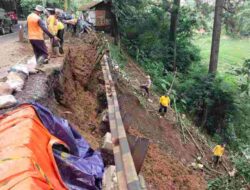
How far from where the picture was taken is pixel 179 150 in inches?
466

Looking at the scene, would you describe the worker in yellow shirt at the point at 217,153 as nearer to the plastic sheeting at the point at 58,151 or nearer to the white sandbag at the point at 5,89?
the white sandbag at the point at 5,89

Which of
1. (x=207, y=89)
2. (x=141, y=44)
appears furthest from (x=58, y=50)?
(x=141, y=44)

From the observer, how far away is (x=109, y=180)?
4023mm

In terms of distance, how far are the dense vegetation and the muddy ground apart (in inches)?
66.2

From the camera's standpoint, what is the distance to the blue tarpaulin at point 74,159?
12.3 ft

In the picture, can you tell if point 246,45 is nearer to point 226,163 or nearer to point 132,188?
point 226,163

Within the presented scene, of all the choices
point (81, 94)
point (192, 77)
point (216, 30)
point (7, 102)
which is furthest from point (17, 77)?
point (192, 77)

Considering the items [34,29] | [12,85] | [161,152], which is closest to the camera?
[12,85]

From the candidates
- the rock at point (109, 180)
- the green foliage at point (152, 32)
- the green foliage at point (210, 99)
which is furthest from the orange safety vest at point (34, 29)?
the green foliage at point (152, 32)

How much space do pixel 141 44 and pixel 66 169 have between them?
2104 cm

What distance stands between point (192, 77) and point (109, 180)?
54.9ft

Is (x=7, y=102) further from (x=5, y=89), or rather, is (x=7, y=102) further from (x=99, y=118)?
(x=99, y=118)

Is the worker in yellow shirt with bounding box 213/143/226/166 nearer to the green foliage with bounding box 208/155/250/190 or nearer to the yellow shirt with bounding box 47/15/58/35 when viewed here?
the green foliage with bounding box 208/155/250/190

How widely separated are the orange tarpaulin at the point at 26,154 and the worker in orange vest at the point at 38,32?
4.96 m
